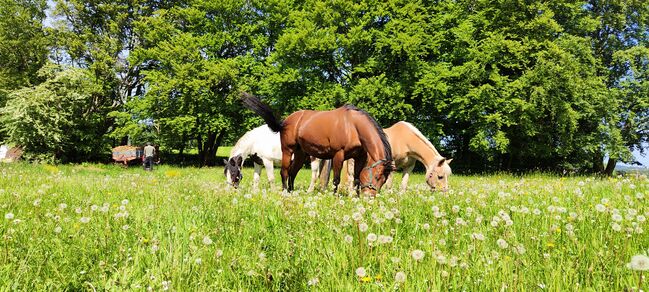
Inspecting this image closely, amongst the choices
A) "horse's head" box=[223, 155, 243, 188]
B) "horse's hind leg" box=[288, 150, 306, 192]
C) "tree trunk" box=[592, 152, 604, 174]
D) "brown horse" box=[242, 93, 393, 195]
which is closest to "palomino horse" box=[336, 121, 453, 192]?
"horse's hind leg" box=[288, 150, 306, 192]

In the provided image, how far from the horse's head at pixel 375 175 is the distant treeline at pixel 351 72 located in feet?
77.6

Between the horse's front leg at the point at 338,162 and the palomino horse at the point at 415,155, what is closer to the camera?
the horse's front leg at the point at 338,162

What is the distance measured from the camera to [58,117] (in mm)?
33062

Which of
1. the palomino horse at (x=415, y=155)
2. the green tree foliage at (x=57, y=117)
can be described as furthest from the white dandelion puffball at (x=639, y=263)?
the green tree foliage at (x=57, y=117)

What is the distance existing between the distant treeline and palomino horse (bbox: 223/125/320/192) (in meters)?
18.1

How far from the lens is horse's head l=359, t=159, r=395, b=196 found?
7477 mm

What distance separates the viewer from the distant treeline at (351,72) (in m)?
29.5

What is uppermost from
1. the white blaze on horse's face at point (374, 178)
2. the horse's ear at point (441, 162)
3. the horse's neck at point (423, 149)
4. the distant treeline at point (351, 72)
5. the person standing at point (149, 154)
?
the distant treeline at point (351, 72)

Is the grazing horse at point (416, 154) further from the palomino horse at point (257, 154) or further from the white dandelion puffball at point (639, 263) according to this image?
the white dandelion puffball at point (639, 263)

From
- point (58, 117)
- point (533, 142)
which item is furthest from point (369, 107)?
point (58, 117)

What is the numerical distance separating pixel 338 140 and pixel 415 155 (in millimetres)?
4457

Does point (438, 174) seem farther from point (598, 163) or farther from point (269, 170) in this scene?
point (598, 163)

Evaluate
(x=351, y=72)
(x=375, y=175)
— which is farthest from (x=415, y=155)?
(x=351, y=72)

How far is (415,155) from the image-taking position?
1244 centimetres
